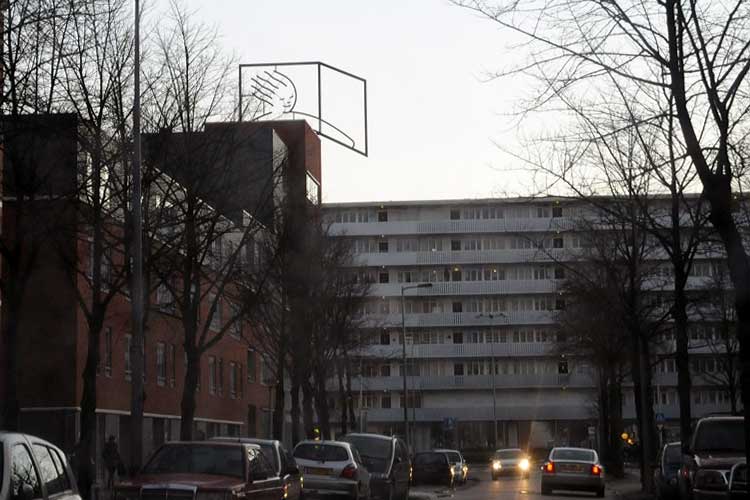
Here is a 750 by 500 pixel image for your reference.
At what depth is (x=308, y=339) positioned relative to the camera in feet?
157

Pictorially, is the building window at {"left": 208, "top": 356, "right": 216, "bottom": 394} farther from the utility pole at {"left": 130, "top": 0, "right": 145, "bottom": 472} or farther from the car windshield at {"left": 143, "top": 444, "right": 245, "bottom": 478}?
the car windshield at {"left": 143, "top": 444, "right": 245, "bottom": 478}

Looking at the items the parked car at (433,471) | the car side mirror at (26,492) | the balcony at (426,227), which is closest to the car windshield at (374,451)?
the parked car at (433,471)

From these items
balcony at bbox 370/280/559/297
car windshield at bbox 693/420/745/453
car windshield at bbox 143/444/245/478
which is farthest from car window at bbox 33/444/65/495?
balcony at bbox 370/280/559/297

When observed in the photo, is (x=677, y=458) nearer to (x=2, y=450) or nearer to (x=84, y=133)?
(x=84, y=133)

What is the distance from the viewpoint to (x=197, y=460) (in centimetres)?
1872

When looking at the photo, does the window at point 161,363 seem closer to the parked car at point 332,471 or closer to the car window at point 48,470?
the parked car at point 332,471

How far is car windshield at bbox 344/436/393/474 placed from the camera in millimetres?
32594

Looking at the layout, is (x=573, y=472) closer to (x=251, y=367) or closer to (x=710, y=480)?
(x=710, y=480)

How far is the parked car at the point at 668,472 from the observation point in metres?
30.6

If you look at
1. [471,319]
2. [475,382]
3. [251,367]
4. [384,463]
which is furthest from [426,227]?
[384,463]

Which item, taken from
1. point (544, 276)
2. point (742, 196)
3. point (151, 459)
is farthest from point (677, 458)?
point (544, 276)

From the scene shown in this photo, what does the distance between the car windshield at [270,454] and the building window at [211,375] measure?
130 feet

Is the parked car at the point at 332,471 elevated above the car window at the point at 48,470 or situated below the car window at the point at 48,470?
below

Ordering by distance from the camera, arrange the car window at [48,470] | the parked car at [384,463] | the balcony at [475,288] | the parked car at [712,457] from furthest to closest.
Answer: the balcony at [475,288], the parked car at [384,463], the parked car at [712,457], the car window at [48,470]
